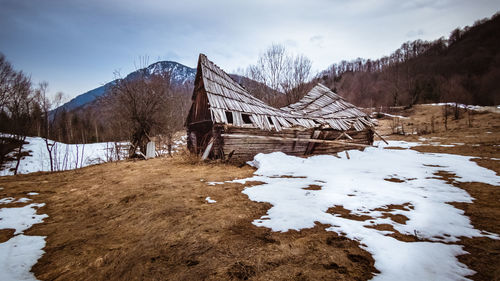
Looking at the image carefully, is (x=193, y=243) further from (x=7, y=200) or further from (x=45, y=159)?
(x=45, y=159)

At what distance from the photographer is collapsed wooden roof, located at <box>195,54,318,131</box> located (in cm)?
743

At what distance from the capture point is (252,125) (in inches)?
316

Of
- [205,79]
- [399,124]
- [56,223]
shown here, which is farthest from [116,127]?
[399,124]

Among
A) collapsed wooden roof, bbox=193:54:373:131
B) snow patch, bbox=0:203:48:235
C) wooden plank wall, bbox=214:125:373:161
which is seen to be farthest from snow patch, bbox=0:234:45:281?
wooden plank wall, bbox=214:125:373:161

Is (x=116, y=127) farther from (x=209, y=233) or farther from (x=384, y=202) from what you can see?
(x=384, y=202)

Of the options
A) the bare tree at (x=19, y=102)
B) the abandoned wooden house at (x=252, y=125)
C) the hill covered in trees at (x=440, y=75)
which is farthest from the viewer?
the hill covered in trees at (x=440, y=75)

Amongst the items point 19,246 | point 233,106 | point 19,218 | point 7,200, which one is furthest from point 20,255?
point 233,106

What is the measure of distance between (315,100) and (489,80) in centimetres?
4092

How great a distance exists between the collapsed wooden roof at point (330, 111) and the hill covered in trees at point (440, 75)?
575 inches

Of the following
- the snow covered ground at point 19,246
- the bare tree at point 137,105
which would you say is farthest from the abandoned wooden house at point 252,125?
the snow covered ground at point 19,246

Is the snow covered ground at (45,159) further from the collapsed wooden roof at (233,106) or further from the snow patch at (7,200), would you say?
Result: the collapsed wooden roof at (233,106)

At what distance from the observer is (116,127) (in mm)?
15672

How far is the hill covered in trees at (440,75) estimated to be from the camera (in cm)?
3086

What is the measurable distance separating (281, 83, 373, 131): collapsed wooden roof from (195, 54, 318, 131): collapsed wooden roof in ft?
4.21
